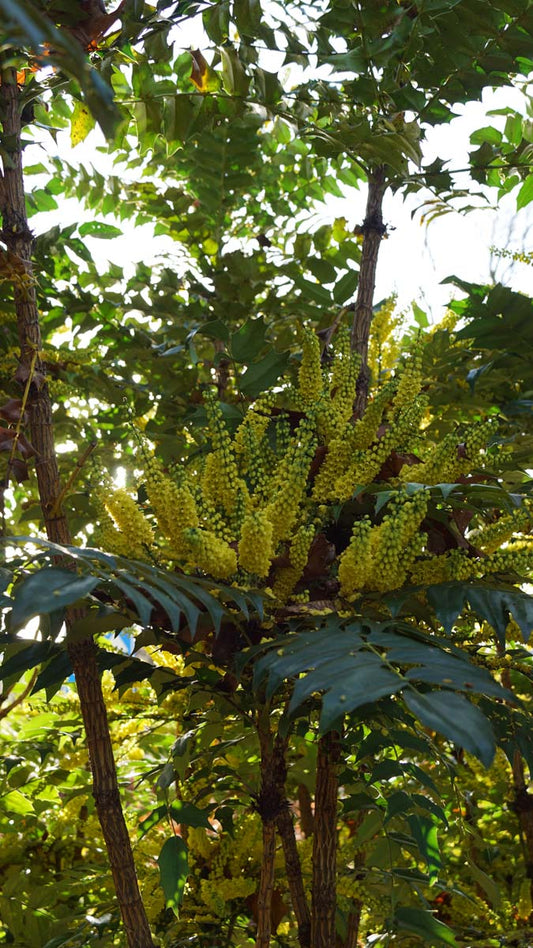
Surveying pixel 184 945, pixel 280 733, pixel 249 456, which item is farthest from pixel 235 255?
pixel 184 945

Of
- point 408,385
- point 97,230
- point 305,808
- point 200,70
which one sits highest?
point 97,230

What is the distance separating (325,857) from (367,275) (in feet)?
2.44

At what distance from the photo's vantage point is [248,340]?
104 cm

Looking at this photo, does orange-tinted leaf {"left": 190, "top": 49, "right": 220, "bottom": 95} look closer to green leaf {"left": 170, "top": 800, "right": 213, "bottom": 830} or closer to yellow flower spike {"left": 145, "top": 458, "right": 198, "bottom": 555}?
yellow flower spike {"left": 145, "top": 458, "right": 198, "bottom": 555}

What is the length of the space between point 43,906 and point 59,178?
4.15 ft

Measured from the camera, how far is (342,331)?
1.00 m

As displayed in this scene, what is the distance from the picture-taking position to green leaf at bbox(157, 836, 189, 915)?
0.86m

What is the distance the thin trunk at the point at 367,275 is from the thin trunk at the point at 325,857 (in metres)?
0.44

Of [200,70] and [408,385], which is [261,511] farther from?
[200,70]

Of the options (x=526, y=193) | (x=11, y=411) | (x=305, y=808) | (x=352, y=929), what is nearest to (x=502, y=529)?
(x=11, y=411)

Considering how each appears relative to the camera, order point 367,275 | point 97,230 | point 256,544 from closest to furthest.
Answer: point 256,544, point 367,275, point 97,230

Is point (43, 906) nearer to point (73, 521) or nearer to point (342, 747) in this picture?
point (73, 521)

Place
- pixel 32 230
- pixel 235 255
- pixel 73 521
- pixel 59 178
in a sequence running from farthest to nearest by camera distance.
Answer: pixel 59 178
pixel 235 255
pixel 73 521
pixel 32 230

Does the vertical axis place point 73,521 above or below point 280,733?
above
